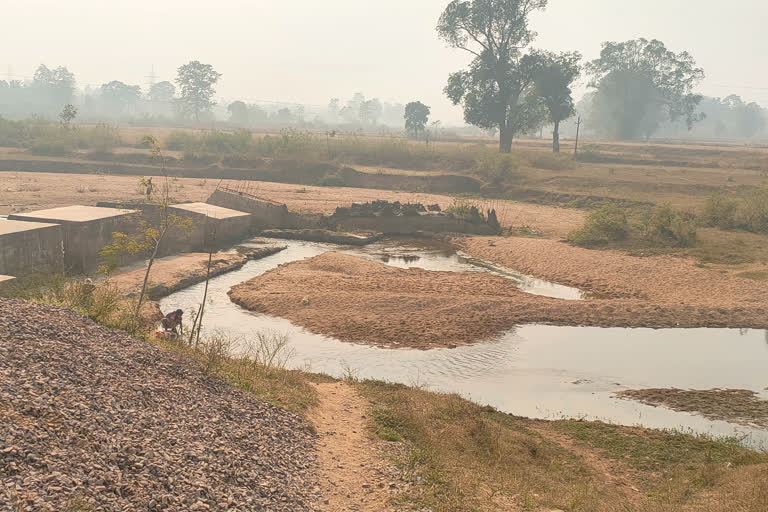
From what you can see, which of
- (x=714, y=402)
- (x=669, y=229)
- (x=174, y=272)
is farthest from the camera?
(x=669, y=229)

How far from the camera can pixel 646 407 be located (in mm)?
14344

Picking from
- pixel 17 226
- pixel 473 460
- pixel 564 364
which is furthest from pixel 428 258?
pixel 473 460

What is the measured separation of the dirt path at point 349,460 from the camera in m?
8.56

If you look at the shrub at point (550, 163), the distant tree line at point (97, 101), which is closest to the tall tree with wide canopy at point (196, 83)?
the distant tree line at point (97, 101)

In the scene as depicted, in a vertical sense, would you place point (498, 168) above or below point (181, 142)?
below

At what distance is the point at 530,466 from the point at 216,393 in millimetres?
4919

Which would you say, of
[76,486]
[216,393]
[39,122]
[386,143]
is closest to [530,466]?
[216,393]

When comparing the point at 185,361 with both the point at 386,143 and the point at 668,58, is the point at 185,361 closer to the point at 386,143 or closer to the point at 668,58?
the point at 386,143

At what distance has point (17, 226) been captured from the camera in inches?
815

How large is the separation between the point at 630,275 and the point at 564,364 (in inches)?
381

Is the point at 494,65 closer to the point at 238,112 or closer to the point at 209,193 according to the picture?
the point at 209,193

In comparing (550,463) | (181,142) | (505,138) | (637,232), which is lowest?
(550,463)

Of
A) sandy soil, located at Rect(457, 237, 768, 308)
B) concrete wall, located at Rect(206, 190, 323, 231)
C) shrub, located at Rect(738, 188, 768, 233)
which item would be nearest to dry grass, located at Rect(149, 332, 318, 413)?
sandy soil, located at Rect(457, 237, 768, 308)

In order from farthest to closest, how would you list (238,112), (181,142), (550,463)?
(238,112)
(181,142)
(550,463)
